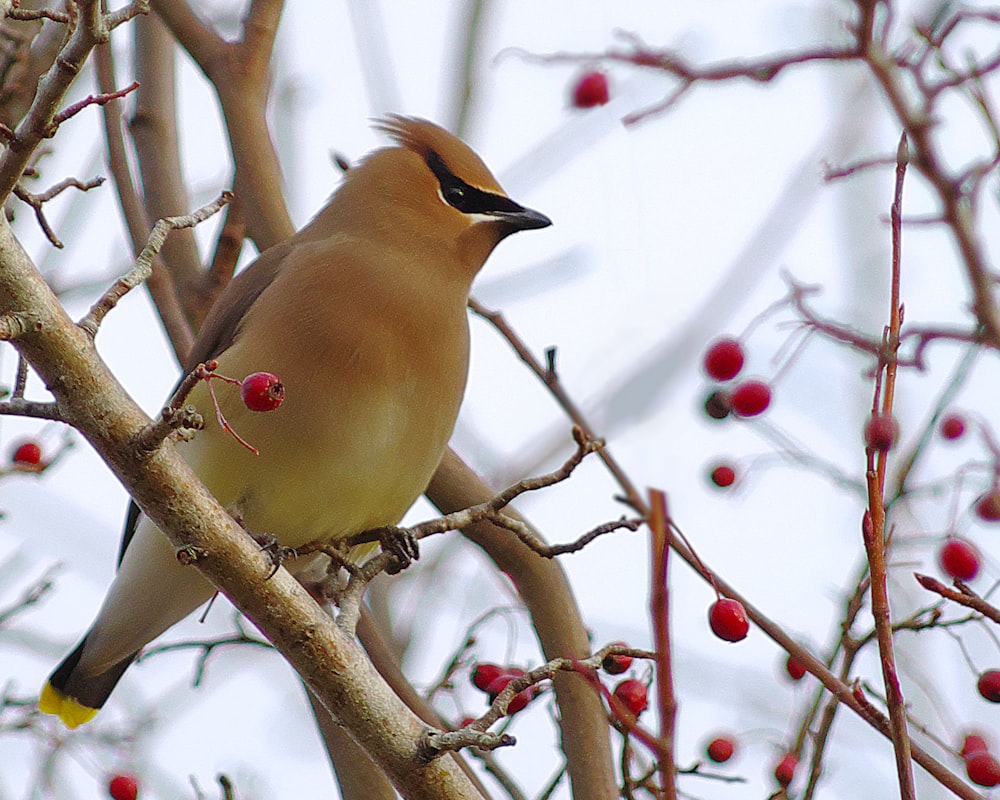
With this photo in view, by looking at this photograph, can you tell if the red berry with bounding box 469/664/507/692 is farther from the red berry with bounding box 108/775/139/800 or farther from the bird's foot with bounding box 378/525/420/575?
the red berry with bounding box 108/775/139/800

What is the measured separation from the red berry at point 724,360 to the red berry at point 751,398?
111 millimetres

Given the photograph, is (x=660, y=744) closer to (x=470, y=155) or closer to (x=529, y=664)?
(x=529, y=664)

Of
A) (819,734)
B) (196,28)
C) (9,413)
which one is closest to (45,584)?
(196,28)

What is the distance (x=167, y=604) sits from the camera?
→ 11.4 feet

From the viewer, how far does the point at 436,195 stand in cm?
396

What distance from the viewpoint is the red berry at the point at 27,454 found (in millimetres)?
3751

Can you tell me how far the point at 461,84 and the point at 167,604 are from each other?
1780 millimetres

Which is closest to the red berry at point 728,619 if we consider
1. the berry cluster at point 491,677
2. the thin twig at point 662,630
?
the berry cluster at point 491,677

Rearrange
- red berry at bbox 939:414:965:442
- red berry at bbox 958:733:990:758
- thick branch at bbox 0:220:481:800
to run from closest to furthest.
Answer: thick branch at bbox 0:220:481:800 → red berry at bbox 958:733:990:758 → red berry at bbox 939:414:965:442

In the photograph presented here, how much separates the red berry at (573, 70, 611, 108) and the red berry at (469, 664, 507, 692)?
1.78m

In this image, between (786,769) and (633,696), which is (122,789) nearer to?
(633,696)

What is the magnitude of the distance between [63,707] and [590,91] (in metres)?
2.28

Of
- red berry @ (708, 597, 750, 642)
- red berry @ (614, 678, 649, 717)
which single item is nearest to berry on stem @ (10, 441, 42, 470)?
red berry @ (614, 678, 649, 717)

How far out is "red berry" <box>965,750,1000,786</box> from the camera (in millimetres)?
2340
